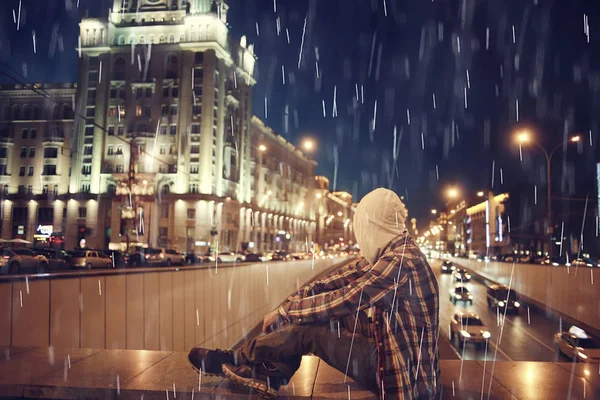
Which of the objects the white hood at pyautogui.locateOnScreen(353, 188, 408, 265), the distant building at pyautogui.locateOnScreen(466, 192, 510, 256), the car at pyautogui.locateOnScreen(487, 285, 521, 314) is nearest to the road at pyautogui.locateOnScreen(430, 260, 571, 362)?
the car at pyautogui.locateOnScreen(487, 285, 521, 314)

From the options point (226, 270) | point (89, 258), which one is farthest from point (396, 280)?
point (89, 258)

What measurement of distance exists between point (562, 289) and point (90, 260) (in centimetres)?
3315

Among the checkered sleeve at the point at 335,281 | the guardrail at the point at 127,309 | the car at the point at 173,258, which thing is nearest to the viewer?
the checkered sleeve at the point at 335,281

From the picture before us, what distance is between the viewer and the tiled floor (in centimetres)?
426

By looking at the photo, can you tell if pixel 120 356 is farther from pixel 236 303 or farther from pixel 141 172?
pixel 141 172

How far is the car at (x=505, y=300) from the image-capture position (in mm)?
31047

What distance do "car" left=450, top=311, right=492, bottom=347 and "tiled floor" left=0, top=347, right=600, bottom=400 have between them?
15933 millimetres

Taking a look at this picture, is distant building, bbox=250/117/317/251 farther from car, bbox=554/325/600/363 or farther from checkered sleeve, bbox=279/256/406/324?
checkered sleeve, bbox=279/256/406/324

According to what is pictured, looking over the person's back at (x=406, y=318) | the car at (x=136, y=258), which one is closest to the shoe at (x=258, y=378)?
the person's back at (x=406, y=318)

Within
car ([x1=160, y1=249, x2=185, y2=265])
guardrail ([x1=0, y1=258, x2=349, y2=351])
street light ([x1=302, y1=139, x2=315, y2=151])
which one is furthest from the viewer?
car ([x1=160, y1=249, x2=185, y2=265])

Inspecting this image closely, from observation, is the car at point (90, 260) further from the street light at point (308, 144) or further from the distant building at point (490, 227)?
the distant building at point (490, 227)

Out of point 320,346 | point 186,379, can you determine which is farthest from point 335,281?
point 186,379

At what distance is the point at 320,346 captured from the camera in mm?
3949

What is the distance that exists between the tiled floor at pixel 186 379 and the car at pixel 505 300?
2763 cm
